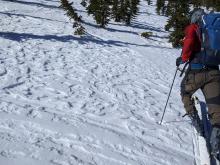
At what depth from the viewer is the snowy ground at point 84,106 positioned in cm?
592

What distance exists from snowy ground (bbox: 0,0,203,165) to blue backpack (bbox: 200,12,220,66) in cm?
182

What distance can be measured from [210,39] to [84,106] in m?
3.56

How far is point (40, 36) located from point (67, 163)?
35.8ft

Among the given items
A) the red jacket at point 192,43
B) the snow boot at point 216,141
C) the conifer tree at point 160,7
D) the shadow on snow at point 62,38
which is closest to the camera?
the snow boot at point 216,141

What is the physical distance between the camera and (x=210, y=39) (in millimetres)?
5469

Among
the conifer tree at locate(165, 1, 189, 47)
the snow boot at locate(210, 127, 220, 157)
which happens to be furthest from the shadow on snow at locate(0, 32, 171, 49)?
the snow boot at locate(210, 127, 220, 157)

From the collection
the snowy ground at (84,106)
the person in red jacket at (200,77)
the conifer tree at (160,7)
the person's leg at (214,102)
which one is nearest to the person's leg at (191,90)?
the person in red jacket at (200,77)

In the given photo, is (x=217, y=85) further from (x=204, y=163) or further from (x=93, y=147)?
(x=93, y=147)

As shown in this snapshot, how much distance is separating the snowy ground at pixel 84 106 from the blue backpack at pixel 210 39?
1.82 metres

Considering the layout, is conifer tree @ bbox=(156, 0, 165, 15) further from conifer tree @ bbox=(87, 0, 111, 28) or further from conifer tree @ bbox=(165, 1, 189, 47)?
conifer tree @ bbox=(165, 1, 189, 47)

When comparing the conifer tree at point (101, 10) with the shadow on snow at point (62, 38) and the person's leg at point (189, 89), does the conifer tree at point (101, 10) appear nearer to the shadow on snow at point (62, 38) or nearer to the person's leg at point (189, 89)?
the shadow on snow at point (62, 38)

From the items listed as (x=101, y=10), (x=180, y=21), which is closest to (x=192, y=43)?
(x=180, y=21)

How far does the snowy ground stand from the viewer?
Answer: 233 inches

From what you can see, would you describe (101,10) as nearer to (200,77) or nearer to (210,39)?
(200,77)
